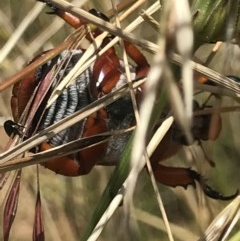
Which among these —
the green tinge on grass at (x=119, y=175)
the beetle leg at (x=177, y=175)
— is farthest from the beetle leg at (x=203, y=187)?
the green tinge on grass at (x=119, y=175)

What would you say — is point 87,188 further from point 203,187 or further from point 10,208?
point 10,208

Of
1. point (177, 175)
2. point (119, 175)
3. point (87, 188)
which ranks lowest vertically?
point (87, 188)

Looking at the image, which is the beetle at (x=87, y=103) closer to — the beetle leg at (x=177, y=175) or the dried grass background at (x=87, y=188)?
the beetle leg at (x=177, y=175)

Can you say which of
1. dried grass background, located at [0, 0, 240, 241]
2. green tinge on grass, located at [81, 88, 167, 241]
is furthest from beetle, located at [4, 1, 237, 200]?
dried grass background, located at [0, 0, 240, 241]

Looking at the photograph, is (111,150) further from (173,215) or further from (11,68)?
(173,215)

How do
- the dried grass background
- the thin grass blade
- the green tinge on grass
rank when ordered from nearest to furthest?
the green tinge on grass
the thin grass blade
the dried grass background

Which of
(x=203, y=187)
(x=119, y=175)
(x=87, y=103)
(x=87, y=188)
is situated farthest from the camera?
(x=87, y=188)

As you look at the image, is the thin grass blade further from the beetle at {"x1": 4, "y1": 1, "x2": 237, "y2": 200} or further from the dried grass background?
the dried grass background

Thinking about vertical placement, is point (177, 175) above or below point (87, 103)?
below

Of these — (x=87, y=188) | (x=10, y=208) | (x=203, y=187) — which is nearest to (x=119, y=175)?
(x=10, y=208)
